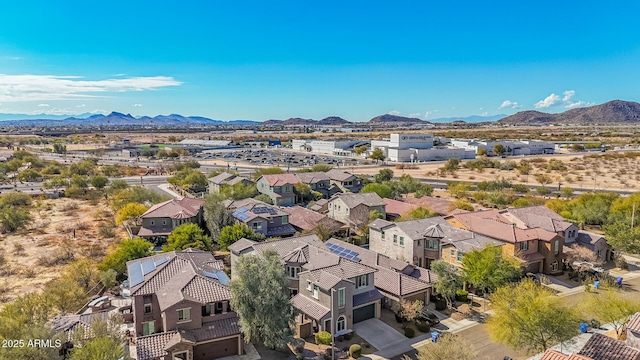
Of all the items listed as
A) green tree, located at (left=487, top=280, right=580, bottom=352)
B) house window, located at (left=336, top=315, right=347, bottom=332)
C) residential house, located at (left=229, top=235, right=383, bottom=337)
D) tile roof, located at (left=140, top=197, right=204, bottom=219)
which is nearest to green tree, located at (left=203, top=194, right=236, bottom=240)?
tile roof, located at (left=140, top=197, right=204, bottom=219)

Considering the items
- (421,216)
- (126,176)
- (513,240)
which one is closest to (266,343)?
(513,240)

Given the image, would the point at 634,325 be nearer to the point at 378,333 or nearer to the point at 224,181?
the point at 378,333

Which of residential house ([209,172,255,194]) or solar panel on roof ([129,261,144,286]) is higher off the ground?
residential house ([209,172,255,194])

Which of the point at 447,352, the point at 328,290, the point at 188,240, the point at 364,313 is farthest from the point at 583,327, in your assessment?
the point at 188,240

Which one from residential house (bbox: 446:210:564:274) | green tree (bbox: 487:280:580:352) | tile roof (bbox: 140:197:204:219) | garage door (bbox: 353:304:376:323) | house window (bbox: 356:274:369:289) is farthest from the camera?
tile roof (bbox: 140:197:204:219)

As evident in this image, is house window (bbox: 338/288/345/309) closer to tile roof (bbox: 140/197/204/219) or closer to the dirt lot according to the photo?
the dirt lot

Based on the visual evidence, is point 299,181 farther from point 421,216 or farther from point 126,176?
point 126,176
